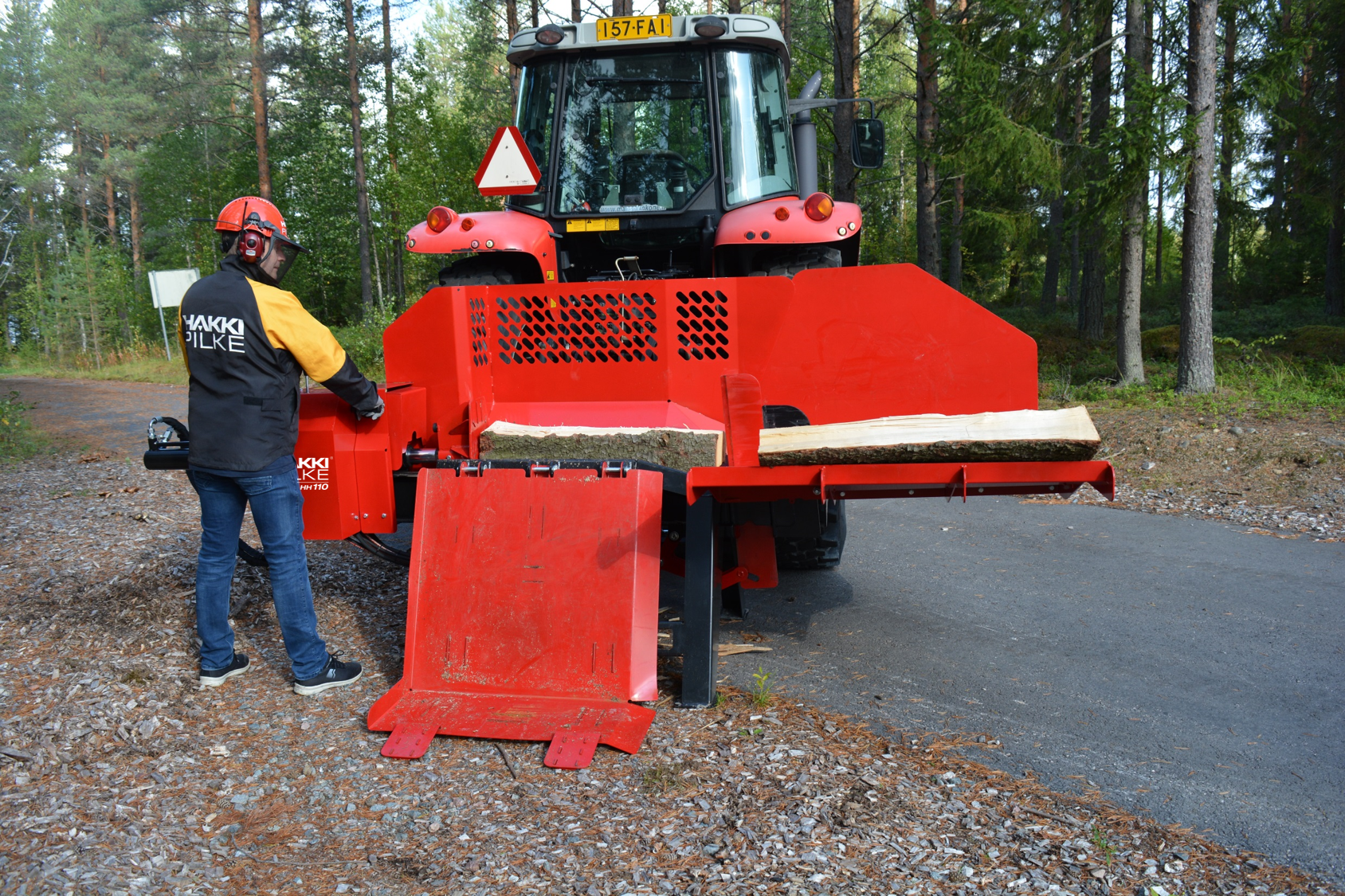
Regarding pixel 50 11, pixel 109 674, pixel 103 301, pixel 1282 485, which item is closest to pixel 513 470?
pixel 109 674

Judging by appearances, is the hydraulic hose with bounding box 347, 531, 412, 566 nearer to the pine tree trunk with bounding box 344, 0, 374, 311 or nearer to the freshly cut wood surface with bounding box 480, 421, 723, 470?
the freshly cut wood surface with bounding box 480, 421, 723, 470

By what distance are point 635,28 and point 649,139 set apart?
0.60 metres

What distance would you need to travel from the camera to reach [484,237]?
4578 millimetres

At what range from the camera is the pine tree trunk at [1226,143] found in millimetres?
11500

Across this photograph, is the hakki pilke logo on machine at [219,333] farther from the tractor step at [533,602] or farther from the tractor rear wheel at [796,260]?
the tractor rear wheel at [796,260]

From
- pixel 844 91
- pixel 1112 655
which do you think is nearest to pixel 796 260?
pixel 1112 655

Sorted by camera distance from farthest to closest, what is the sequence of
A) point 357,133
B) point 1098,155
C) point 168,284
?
1. point 357,133
2. point 168,284
3. point 1098,155

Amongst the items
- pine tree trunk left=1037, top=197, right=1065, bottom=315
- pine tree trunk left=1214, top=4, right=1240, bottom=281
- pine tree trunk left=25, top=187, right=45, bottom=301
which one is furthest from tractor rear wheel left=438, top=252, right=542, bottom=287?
pine tree trunk left=25, top=187, right=45, bottom=301

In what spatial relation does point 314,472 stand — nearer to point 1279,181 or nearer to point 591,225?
point 591,225

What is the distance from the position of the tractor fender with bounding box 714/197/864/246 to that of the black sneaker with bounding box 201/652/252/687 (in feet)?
9.91

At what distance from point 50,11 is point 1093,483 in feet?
156

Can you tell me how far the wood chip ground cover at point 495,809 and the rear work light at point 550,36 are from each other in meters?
3.61

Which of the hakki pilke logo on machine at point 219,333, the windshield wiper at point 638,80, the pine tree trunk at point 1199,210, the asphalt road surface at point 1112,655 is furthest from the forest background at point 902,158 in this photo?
the hakki pilke logo on machine at point 219,333

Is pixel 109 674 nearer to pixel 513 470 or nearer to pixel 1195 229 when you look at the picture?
pixel 513 470
